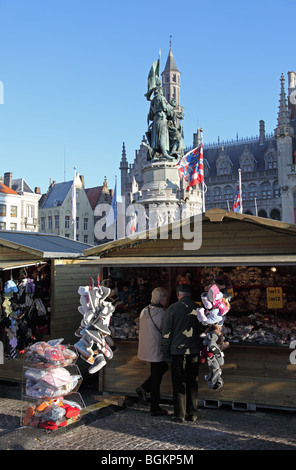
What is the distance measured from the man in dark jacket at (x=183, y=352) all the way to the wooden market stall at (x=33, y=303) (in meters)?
2.83

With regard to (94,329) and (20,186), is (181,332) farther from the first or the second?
(20,186)

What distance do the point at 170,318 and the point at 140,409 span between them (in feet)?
5.94

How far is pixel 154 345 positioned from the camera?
7.17 m

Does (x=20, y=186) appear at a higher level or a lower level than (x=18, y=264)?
higher

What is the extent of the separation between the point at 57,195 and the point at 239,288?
5383cm

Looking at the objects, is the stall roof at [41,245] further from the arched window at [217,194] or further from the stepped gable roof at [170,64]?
the stepped gable roof at [170,64]

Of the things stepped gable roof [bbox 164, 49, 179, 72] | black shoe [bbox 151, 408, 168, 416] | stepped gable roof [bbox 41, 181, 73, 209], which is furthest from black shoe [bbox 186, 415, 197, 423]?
stepped gable roof [bbox 164, 49, 179, 72]

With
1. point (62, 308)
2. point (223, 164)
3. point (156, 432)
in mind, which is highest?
point (223, 164)

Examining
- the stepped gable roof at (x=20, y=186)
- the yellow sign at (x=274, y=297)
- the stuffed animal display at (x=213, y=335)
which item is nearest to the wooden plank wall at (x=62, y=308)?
the stuffed animal display at (x=213, y=335)

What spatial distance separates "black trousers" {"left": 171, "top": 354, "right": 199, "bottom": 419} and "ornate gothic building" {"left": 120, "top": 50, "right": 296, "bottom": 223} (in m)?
45.1

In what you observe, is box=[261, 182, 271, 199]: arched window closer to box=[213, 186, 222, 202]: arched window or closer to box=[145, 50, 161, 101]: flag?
box=[213, 186, 222, 202]: arched window

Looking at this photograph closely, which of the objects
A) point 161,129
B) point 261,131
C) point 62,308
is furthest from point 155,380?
point 261,131

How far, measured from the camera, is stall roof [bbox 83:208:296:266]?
7320 mm
